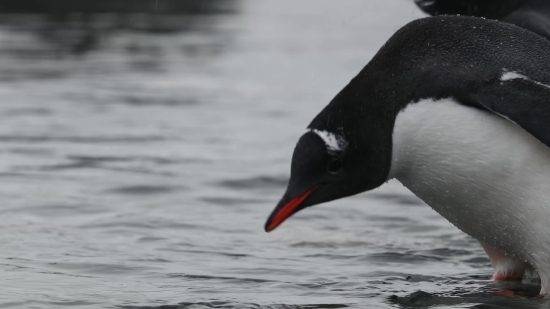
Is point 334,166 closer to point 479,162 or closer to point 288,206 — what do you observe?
point 288,206

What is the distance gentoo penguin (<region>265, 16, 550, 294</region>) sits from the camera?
358cm

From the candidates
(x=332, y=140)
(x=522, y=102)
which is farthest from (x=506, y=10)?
(x=332, y=140)

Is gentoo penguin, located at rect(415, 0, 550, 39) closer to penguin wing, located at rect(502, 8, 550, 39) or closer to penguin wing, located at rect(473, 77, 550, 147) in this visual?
penguin wing, located at rect(502, 8, 550, 39)

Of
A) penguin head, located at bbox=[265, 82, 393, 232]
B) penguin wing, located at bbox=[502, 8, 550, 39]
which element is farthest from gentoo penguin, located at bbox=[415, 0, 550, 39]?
penguin head, located at bbox=[265, 82, 393, 232]

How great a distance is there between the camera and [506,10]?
15.9ft

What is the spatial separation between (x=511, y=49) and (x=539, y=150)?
0.42 m

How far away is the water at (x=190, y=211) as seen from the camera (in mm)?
4000

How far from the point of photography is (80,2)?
2208 centimetres

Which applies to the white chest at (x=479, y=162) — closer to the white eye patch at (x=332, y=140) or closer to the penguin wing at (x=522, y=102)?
the penguin wing at (x=522, y=102)

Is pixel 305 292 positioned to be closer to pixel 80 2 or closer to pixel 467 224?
pixel 467 224

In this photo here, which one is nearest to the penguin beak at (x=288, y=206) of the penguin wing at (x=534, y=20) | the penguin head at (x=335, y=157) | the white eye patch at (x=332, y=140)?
the penguin head at (x=335, y=157)

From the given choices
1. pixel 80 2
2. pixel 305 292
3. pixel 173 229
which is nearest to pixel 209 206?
pixel 173 229

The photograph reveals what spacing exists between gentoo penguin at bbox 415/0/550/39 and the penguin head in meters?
1.36

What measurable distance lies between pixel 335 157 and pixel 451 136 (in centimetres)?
41
